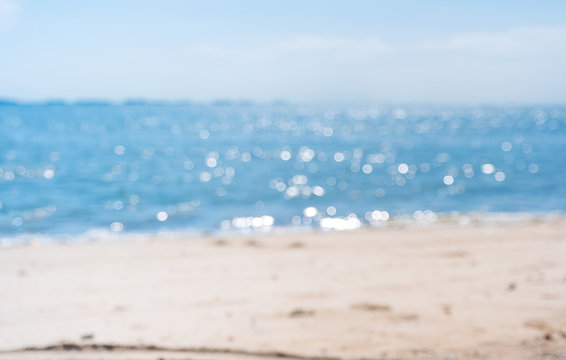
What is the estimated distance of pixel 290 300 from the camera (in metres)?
7.42

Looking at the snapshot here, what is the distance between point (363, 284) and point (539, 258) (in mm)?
3694

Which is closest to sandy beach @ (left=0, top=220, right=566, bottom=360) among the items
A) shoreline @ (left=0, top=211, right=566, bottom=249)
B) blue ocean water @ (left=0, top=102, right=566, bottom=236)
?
shoreline @ (left=0, top=211, right=566, bottom=249)

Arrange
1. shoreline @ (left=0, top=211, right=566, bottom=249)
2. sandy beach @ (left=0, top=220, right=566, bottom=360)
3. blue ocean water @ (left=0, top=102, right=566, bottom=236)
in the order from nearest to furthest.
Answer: sandy beach @ (left=0, top=220, right=566, bottom=360), shoreline @ (left=0, top=211, right=566, bottom=249), blue ocean water @ (left=0, top=102, right=566, bottom=236)

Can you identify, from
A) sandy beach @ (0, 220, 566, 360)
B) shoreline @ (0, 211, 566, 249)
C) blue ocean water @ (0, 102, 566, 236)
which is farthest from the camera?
blue ocean water @ (0, 102, 566, 236)

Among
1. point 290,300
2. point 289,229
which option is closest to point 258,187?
point 289,229

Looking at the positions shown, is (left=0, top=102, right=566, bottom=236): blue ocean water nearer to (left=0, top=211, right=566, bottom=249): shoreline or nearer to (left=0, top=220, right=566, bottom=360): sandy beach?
(left=0, top=211, right=566, bottom=249): shoreline

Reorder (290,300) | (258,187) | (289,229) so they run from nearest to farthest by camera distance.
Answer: (290,300) → (289,229) → (258,187)

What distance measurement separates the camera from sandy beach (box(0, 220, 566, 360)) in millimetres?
5652

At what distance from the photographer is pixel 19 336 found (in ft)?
20.3

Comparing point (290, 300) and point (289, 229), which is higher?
point (289, 229)

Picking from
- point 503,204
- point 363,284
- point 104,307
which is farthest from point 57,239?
point 503,204

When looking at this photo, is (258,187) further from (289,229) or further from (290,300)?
(290,300)

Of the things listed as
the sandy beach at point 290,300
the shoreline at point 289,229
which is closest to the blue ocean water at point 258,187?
the shoreline at point 289,229

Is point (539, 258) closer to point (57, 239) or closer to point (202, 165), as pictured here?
point (57, 239)
